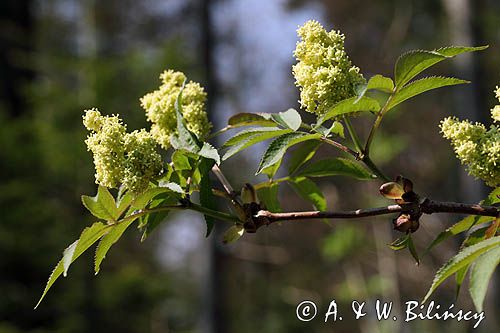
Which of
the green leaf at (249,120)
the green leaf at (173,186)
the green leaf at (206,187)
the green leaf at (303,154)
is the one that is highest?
the green leaf at (249,120)

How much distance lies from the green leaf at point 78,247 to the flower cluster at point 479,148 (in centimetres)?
53

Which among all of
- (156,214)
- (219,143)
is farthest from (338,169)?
(219,143)

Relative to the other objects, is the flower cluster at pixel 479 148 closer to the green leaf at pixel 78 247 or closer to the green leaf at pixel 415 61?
the green leaf at pixel 415 61

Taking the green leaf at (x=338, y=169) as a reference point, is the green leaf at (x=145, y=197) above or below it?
below

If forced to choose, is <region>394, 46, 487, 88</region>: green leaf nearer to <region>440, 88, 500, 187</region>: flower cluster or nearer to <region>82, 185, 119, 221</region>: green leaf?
<region>440, 88, 500, 187</region>: flower cluster

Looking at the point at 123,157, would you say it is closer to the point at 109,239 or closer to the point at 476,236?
the point at 109,239

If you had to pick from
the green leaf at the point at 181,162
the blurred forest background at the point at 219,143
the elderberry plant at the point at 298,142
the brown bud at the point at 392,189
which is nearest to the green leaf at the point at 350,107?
the elderberry plant at the point at 298,142

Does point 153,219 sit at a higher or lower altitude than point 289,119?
lower

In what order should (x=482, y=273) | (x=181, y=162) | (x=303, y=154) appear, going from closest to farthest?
(x=482, y=273), (x=181, y=162), (x=303, y=154)

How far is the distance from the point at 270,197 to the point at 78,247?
38 cm

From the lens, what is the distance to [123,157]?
913 millimetres

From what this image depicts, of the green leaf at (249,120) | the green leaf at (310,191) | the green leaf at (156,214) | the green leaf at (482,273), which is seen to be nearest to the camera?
the green leaf at (482,273)

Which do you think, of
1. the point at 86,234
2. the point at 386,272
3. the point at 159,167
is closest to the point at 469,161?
the point at 159,167

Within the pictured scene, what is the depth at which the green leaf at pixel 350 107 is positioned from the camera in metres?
0.83
